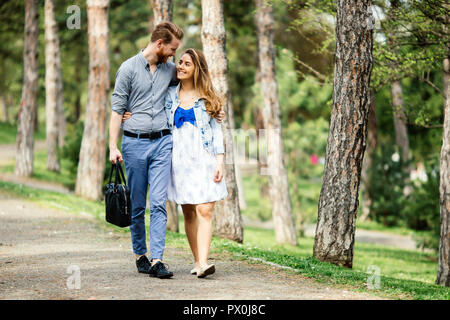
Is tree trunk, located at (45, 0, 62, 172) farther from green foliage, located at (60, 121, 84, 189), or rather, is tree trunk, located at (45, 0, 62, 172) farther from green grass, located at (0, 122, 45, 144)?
green grass, located at (0, 122, 45, 144)

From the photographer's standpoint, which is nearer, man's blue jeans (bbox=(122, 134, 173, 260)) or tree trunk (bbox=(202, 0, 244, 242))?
man's blue jeans (bbox=(122, 134, 173, 260))

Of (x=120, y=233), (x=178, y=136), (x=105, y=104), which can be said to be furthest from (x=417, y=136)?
(x=178, y=136)

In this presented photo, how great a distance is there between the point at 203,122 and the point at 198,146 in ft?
0.80

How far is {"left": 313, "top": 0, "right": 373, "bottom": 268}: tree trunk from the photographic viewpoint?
8508 millimetres

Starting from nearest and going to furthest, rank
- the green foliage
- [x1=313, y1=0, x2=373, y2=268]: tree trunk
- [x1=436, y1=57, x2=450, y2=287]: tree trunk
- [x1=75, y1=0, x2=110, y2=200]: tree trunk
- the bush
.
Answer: [x1=313, y1=0, x2=373, y2=268]: tree trunk
[x1=436, y1=57, x2=450, y2=287]: tree trunk
[x1=75, y1=0, x2=110, y2=200]: tree trunk
the green foliage
the bush

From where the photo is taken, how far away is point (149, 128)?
21.0 feet

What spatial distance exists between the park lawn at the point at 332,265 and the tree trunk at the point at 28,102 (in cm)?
398

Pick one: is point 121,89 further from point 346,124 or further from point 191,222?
point 346,124

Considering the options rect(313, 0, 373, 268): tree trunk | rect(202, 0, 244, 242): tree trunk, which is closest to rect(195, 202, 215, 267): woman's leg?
rect(313, 0, 373, 268): tree trunk

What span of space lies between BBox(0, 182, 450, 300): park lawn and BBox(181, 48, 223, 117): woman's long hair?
2.03 m

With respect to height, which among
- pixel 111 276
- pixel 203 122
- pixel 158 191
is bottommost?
pixel 111 276

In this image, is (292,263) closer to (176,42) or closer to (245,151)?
(176,42)

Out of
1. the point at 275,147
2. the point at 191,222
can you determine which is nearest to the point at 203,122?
the point at 191,222

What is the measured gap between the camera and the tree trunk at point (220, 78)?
451 inches
